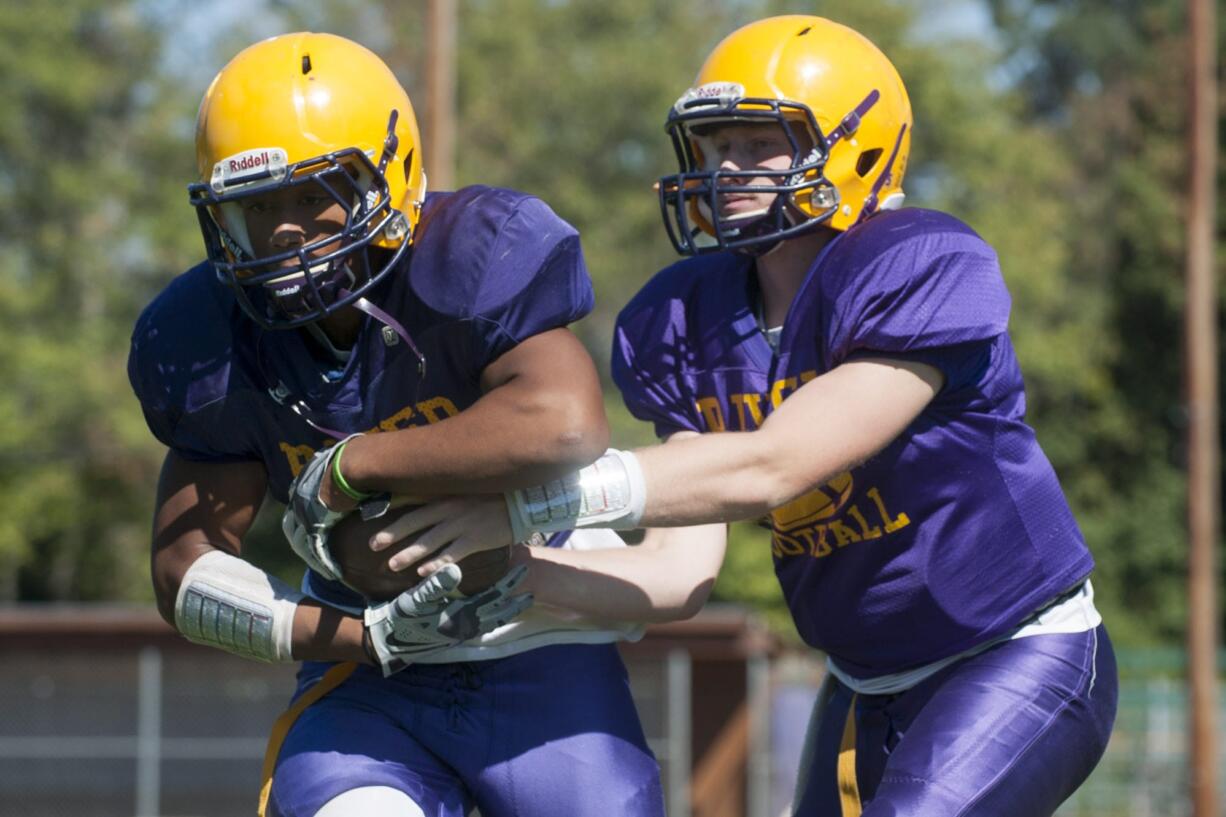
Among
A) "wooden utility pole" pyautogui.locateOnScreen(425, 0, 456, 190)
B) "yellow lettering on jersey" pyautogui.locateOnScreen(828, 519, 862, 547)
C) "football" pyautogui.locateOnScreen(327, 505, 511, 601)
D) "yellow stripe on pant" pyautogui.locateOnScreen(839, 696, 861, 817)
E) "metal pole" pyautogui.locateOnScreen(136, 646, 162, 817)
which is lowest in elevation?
"metal pole" pyautogui.locateOnScreen(136, 646, 162, 817)

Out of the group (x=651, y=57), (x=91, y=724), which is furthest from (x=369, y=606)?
(x=651, y=57)

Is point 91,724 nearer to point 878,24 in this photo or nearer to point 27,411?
point 27,411

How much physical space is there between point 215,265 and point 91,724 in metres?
15.5

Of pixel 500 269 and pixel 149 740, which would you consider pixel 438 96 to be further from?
pixel 500 269

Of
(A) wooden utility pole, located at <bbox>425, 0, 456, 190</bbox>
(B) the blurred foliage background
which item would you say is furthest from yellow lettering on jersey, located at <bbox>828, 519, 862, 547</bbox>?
(B) the blurred foliage background

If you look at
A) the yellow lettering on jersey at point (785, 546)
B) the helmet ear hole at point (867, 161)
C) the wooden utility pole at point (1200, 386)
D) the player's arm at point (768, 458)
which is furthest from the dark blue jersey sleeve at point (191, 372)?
the wooden utility pole at point (1200, 386)

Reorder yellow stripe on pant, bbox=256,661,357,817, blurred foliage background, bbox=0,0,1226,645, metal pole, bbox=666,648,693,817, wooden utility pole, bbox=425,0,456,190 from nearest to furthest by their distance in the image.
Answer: yellow stripe on pant, bbox=256,661,357,817, wooden utility pole, bbox=425,0,456,190, metal pole, bbox=666,648,693,817, blurred foliage background, bbox=0,0,1226,645

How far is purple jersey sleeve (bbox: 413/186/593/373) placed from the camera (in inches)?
122

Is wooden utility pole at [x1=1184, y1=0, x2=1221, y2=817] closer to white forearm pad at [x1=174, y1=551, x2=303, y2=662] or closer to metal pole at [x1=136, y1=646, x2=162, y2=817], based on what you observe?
metal pole at [x1=136, y1=646, x2=162, y2=817]

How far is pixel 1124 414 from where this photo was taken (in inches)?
1148

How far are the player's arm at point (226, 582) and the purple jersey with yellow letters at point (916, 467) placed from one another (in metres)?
0.89

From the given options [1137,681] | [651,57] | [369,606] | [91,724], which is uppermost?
[369,606]

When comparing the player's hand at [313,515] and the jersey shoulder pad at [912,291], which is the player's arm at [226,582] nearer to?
the player's hand at [313,515]

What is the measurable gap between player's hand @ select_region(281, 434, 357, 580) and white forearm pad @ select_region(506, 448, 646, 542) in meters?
0.29
